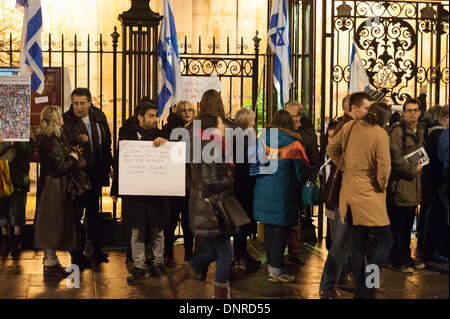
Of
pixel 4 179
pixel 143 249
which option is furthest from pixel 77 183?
pixel 4 179

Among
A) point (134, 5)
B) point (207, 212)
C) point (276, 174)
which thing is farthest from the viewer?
point (134, 5)

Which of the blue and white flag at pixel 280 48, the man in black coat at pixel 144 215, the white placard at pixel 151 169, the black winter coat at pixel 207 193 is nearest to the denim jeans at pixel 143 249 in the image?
the man in black coat at pixel 144 215

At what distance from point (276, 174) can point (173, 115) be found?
4.38 ft

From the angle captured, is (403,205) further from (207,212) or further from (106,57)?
(106,57)

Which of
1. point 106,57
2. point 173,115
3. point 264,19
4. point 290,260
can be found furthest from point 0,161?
point 264,19

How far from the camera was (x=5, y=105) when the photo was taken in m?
8.45

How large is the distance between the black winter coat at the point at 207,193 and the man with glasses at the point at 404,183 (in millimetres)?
1944

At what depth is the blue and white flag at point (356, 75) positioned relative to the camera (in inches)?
396

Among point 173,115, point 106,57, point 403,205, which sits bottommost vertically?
point 403,205

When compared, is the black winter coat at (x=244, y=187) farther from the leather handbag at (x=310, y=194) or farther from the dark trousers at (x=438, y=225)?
the dark trousers at (x=438, y=225)

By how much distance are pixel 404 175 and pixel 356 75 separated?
9.08ft

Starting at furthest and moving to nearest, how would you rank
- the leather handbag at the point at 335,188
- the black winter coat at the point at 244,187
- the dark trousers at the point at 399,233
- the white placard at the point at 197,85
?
1. the white placard at the point at 197,85
2. the dark trousers at the point at 399,233
3. the black winter coat at the point at 244,187
4. the leather handbag at the point at 335,188

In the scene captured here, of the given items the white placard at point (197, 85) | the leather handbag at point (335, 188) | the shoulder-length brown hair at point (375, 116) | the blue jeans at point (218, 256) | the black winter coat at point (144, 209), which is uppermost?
the white placard at point (197, 85)

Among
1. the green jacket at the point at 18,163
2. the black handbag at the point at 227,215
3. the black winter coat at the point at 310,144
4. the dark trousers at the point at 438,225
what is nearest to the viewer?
the dark trousers at the point at 438,225
